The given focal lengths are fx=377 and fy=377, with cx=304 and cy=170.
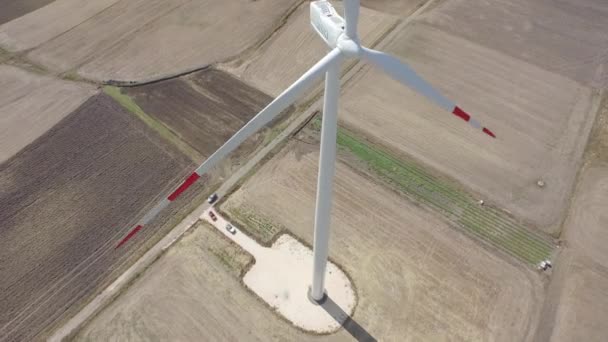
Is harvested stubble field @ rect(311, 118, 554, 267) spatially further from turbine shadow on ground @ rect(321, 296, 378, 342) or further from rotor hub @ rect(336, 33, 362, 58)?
rotor hub @ rect(336, 33, 362, 58)

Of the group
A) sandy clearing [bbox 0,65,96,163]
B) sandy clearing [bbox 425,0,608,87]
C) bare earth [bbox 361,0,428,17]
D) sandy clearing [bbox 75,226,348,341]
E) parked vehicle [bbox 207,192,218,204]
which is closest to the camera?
sandy clearing [bbox 75,226,348,341]

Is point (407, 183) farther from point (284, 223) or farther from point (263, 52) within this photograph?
point (263, 52)

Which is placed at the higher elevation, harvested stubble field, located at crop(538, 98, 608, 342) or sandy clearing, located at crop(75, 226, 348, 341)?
sandy clearing, located at crop(75, 226, 348, 341)

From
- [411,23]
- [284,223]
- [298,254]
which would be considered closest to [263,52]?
[411,23]

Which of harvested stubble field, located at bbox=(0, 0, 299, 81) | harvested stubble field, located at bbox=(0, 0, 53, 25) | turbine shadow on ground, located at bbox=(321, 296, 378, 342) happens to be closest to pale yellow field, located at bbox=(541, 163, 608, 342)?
turbine shadow on ground, located at bbox=(321, 296, 378, 342)

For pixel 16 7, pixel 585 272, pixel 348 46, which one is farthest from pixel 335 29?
pixel 16 7
